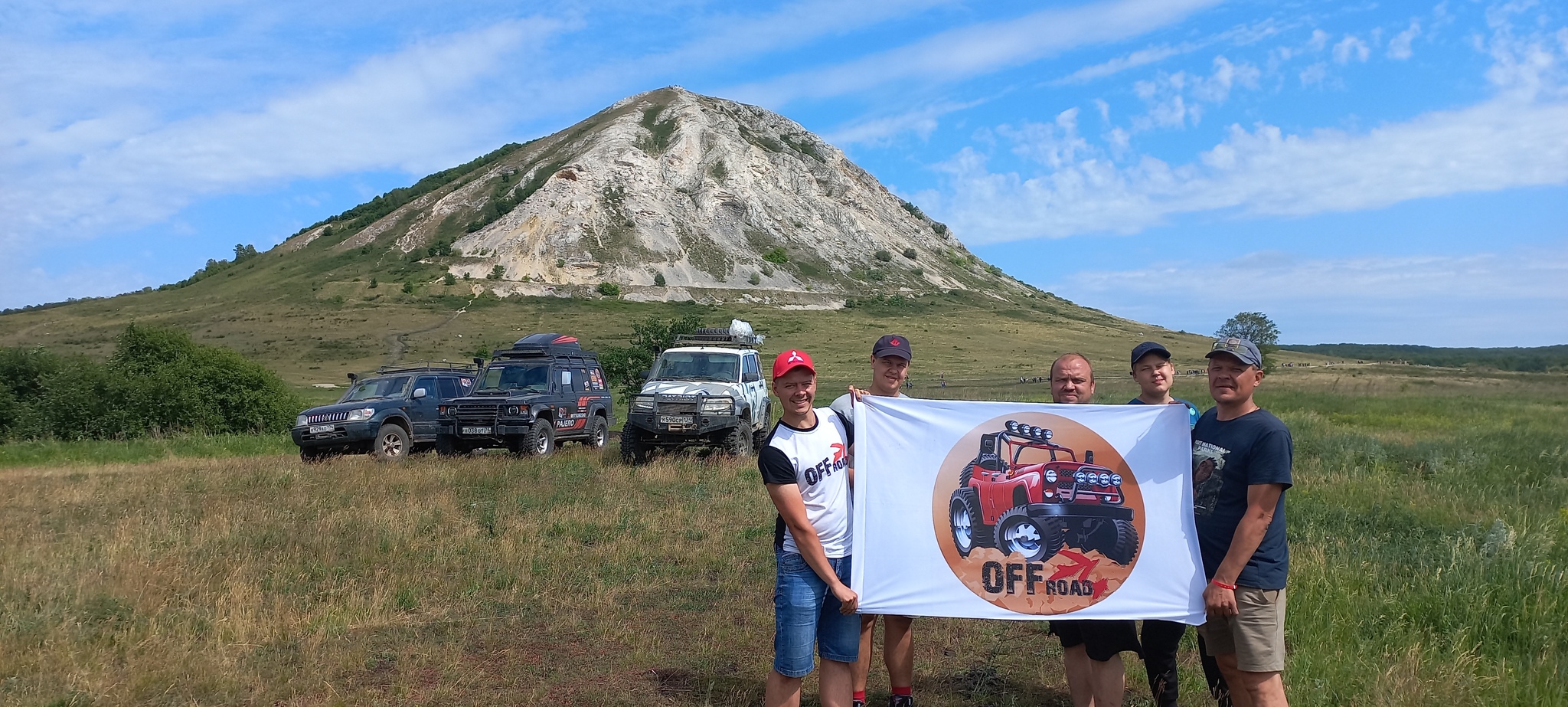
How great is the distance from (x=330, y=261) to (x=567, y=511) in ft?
330

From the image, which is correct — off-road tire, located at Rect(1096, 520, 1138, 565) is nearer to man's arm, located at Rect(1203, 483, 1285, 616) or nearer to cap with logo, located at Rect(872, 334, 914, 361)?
man's arm, located at Rect(1203, 483, 1285, 616)

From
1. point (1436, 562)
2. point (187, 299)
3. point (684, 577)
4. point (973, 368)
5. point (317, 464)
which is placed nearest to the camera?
point (1436, 562)

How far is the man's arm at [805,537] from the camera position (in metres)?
3.77

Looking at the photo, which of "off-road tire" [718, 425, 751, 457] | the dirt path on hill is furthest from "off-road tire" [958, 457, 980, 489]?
the dirt path on hill

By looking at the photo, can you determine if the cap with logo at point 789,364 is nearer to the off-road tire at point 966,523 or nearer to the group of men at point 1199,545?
the group of men at point 1199,545

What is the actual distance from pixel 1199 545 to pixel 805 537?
1.87 metres

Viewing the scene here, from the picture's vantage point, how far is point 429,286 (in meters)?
79.9

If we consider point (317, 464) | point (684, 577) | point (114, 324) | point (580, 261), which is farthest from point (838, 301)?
point (684, 577)

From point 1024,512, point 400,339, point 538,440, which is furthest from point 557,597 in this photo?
point 400,339

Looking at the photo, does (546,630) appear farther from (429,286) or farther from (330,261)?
(330,261)

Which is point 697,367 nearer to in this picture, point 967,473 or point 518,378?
point 518,378

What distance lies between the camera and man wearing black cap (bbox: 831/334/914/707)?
4.63m

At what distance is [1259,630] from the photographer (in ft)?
12.4

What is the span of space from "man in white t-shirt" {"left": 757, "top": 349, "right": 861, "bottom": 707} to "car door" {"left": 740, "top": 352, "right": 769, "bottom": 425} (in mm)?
11628
